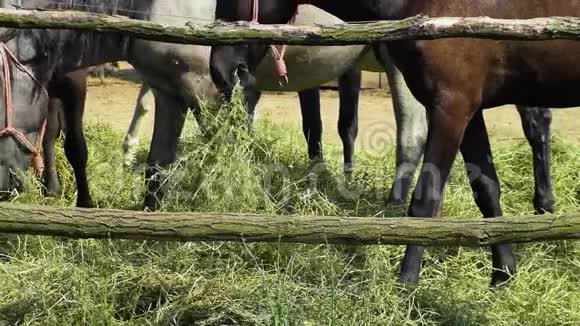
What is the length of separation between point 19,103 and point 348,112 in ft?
8.57

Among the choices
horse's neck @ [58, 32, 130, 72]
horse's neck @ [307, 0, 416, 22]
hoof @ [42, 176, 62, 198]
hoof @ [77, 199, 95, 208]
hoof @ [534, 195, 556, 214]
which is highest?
horse's neck @ [307, 0, 416, 22]

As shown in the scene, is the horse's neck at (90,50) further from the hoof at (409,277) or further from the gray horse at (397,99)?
the hoof at (409,277)

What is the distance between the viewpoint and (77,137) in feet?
18.7

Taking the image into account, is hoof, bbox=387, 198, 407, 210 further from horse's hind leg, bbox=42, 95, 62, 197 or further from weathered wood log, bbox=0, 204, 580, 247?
weathered wood log, bbox=0, 204, 580, 247

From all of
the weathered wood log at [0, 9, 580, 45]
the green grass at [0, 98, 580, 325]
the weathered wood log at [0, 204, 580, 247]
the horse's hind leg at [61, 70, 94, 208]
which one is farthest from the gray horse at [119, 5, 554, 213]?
the weathered wood log at [0, 204, 580, 247]

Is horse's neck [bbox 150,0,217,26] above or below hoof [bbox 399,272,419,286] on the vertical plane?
above

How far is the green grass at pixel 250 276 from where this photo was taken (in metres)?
3.77

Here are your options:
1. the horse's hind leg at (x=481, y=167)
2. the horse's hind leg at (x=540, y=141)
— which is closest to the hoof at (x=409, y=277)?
the horse's hind leg at (x=481, y=167)

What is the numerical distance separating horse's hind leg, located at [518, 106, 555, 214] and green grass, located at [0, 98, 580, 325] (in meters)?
0.62

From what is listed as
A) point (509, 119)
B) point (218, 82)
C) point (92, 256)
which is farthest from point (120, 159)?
point (509, 119)

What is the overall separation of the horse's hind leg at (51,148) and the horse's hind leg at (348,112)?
1.94 meters

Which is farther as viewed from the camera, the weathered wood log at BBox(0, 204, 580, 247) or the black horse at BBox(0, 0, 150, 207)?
the black horse at BBox(0, 0, 150, 207)

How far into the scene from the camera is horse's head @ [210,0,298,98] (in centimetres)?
485

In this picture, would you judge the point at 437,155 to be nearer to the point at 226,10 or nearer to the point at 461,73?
the point at 461,73
